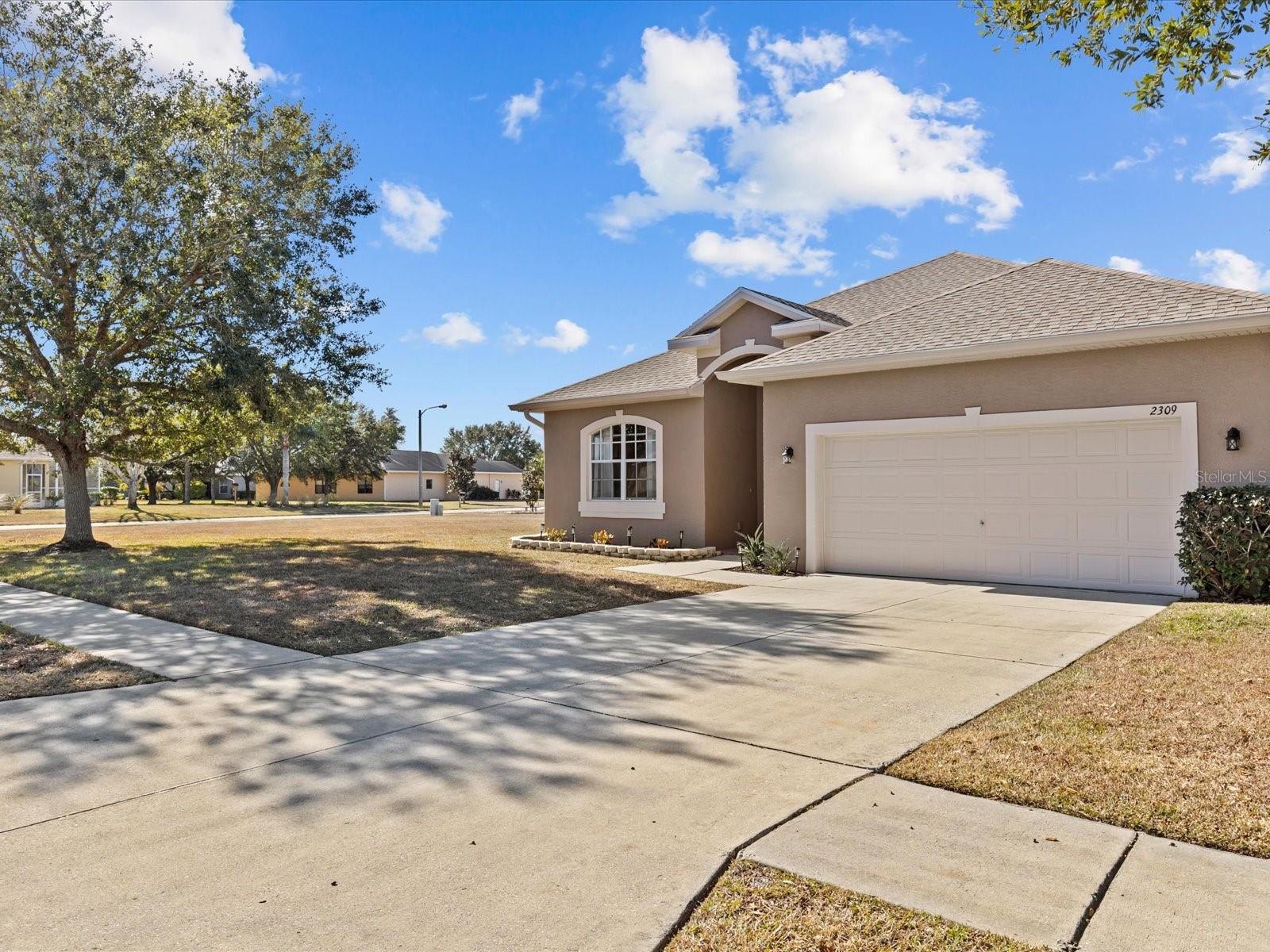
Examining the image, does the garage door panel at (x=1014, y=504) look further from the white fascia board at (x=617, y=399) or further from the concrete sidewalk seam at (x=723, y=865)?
the concrete sidewalk seam at (x=723, y=865)

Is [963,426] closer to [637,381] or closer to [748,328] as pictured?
[748,328]

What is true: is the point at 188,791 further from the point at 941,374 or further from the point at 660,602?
the point at 941,374

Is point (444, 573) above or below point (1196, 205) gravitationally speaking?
below

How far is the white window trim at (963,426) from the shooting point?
9.77 metres

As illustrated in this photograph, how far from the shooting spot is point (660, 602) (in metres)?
10.2

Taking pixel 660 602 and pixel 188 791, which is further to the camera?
pixel 660 602

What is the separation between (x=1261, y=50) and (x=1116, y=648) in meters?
5.04

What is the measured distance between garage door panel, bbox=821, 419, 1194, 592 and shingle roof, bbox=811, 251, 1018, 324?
4.20 metres

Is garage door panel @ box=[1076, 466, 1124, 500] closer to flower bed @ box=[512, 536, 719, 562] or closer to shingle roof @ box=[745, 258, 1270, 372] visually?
shingle roof @ box=[745, 258, 1270, 372]

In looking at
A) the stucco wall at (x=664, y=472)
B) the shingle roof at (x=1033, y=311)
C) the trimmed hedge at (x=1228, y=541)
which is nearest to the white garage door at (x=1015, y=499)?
the trimmed hedge at (x=1228, y=541)

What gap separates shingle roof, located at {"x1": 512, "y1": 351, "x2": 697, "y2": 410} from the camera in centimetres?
1639

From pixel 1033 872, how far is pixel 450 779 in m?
2.65

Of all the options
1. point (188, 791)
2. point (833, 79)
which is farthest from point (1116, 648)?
point (833, 79)

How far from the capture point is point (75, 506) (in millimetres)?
17125
